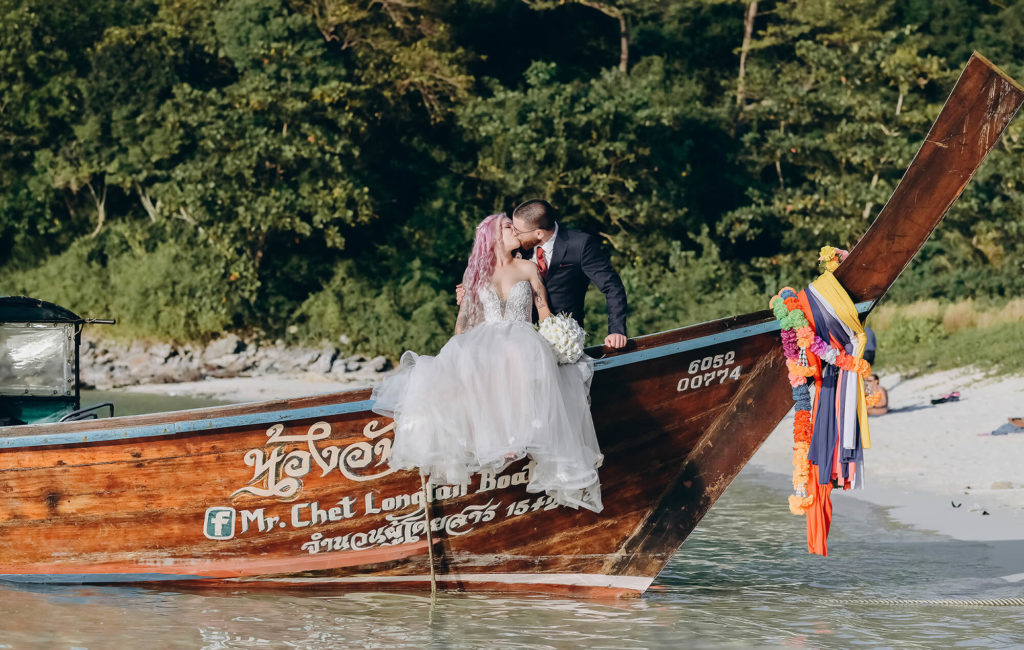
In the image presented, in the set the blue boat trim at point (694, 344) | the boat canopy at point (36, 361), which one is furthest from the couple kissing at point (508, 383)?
the boat canopy at point (36, 361)

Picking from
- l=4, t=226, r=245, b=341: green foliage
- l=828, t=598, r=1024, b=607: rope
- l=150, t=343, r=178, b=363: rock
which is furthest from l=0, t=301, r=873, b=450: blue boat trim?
l=4, t=226, r=245, b=341: green foliage

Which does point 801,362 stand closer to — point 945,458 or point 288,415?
point 288,415

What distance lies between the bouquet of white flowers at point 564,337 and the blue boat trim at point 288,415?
0.60 ft

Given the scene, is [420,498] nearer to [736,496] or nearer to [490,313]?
[490,313]

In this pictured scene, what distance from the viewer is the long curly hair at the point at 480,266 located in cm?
670

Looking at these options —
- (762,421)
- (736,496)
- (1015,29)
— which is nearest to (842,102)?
(1015,29)

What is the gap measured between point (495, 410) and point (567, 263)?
1031 millimetres

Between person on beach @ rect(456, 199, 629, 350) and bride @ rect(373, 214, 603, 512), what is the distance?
5.4 inches

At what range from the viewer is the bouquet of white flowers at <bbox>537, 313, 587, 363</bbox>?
655 cm

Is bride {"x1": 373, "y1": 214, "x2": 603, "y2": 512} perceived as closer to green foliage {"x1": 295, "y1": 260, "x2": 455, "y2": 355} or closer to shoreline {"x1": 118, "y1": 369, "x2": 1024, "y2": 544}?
shoreline {"x1": 118, "y1": 369, "x2": 1024, "y2": 544}

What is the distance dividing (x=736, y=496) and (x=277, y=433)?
5885 mm

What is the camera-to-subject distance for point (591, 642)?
6.47 m

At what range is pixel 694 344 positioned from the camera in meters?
6.86

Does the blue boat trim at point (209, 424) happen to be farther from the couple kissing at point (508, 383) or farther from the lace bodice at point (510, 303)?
the lace bodice at point (510, 303)
